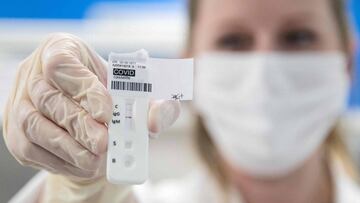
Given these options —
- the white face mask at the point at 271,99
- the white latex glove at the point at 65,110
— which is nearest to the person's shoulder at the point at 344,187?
the white face mask at the point at 271,99

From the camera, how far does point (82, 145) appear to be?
1.37 feet

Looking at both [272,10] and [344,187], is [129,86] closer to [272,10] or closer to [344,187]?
[272,10]

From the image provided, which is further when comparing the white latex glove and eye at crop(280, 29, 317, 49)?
eye at crop(280, 29, 317, 49)

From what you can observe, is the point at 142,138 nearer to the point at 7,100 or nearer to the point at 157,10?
the point at 7,100

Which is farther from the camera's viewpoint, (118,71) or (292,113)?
(292,113)

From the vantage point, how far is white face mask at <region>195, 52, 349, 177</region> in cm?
89

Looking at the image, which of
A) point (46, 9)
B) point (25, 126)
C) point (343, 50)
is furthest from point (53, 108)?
point (46, 9)

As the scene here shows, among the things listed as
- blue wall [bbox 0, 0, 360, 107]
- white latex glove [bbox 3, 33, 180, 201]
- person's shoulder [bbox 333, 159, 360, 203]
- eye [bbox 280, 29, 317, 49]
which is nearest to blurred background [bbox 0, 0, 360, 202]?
blue wall [bbox 0, 0, 360, 107]

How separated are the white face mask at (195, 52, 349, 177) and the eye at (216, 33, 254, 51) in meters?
0.07

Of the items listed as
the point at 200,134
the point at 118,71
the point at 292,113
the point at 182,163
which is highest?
the point at 118,71

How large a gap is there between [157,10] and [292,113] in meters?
0.78

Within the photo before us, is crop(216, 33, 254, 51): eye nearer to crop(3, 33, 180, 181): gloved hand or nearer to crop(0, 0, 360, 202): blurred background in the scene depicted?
crop(0, 0, 360, 202): blurred background

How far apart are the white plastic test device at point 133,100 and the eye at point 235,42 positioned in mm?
593

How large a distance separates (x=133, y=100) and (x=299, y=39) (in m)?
0.66
